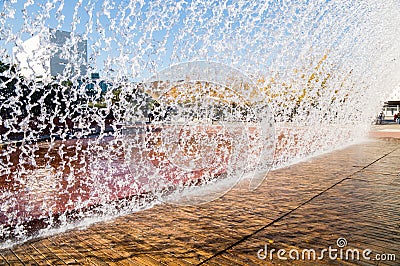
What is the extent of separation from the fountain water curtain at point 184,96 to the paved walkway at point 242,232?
0.40 m

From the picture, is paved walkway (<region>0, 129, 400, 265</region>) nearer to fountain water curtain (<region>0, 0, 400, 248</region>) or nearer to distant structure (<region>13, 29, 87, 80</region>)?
fountain water curtain (<region>0, 0, 400, 248</region>)

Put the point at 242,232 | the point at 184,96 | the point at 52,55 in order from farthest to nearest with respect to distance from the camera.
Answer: the point at 184,96
the point at 52,55
the point at 242,232

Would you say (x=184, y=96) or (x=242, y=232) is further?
(x=184, y=96)

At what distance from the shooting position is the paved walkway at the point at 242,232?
2.50 metres

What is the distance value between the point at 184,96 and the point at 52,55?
329cm

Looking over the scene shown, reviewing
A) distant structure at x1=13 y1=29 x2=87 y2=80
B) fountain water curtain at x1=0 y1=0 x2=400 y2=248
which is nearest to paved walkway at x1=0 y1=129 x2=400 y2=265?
fountain water curtain at x1=0 y1=0 x2=400 y2=248

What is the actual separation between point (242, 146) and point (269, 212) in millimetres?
5876

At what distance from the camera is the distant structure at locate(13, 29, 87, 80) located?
3.09 meters

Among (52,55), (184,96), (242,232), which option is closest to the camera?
(242,232)

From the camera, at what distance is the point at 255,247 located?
265 cm

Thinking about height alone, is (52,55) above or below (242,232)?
above

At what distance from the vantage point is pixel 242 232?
2969 mm

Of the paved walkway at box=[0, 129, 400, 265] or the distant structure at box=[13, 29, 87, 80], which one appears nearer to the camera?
the paved walkway at box=[0, 129, 400, 265]

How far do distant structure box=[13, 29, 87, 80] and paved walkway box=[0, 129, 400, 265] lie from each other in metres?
1.67
